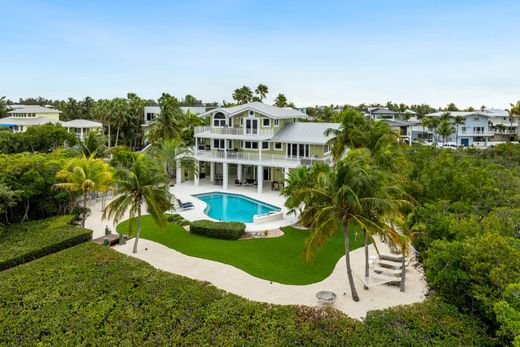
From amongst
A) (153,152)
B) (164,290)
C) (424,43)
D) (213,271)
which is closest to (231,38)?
(153,152)

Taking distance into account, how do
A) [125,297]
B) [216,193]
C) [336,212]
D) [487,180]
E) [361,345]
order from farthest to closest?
[216,193] → [487,180] → [336,212] → [125,297] → [361,345]

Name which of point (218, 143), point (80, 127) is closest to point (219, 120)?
point (218, 143)

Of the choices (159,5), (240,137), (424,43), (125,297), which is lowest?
(125,297)

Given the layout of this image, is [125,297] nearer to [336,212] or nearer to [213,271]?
[213,271]

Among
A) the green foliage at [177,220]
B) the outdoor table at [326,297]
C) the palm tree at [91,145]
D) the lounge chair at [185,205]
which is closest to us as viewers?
the outdoor table at [326,297]

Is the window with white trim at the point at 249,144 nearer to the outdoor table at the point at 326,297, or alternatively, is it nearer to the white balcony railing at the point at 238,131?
the white balcony railing at the point at 238,131

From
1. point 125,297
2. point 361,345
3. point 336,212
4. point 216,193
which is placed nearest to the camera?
point 361,345

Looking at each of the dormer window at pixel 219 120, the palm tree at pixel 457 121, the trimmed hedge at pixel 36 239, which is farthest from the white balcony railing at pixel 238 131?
the palm tree at pixel 457 121
